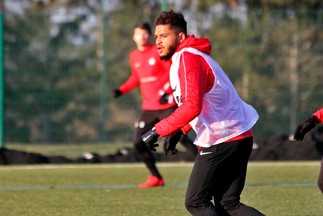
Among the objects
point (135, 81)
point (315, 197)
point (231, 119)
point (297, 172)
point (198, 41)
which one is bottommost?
point (297, 172)

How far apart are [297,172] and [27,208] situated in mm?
4858

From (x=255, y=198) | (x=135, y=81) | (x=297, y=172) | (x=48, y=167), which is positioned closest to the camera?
(x=255, y=198)

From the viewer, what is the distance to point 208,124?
479 cm

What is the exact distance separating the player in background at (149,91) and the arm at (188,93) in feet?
13.6

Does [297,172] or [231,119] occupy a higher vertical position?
[231,119]

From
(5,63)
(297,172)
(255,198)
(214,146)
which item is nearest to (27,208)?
(255,198)

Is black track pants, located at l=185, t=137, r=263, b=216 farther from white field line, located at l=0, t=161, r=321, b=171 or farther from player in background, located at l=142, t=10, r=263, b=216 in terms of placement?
white field line, located at l=0, t=161, r=321, b=171

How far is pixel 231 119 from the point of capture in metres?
4.81

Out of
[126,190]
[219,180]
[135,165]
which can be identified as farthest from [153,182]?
[219,180]

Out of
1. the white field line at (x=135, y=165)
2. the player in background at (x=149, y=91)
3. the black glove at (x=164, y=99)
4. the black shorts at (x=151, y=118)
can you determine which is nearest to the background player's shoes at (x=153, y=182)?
the player in background at (x=149, y=91)

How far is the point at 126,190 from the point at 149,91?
1.36 metres

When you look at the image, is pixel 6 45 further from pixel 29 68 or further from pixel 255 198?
pixel 255 198

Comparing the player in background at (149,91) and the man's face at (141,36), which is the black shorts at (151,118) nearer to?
the player in background at (149,91)

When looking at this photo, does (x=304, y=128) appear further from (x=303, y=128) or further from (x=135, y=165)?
(x=135, y=165)
